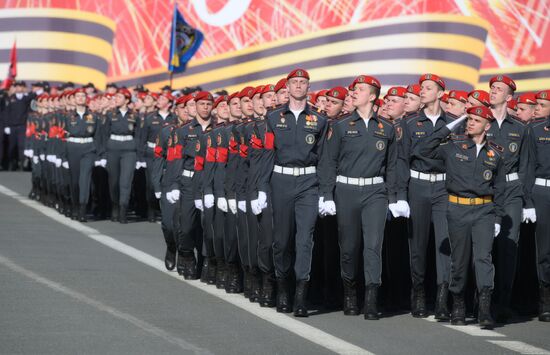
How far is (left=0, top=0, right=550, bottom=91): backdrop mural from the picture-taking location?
117ft

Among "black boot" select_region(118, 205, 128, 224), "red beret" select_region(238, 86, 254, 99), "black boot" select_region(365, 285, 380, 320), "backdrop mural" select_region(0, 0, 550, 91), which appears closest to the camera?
"black boot" select_region(365, 285, 380, 320)

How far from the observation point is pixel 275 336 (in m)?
12.1

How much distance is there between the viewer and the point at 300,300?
43.7ft

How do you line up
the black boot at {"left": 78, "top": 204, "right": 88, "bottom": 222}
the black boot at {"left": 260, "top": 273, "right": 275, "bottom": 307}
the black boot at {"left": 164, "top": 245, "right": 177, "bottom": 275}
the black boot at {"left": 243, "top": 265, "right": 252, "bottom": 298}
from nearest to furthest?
the black boot at {"left": 260, "top": 273, "right": 275, "bottom": 307} < the black boot at {"left": 243, "top": 265, "right": 252, "bottom": 298} < the black boot at {"left": 164, "top": 245, "right": 177, "bottom": 275} < the black boot at {"left": 78, "top": 204, "right": 88, "bottom": 222}

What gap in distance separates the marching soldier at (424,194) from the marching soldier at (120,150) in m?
9.73

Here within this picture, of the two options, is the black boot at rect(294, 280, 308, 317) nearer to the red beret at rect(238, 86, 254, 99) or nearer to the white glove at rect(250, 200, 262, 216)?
the white glove at rect(250, 200, 262, 216)

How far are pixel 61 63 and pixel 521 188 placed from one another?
2892cm

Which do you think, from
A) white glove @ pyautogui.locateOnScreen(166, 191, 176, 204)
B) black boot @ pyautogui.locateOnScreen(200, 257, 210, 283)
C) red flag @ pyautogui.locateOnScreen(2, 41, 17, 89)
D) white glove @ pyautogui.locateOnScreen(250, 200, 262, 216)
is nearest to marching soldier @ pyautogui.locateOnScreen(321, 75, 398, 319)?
white glove @ pyautogui.locateOnScreen(250, 200, 262, 216)

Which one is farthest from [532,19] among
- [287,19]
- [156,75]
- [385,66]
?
[156,75]

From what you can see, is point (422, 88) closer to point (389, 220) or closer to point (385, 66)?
point (389, 220)

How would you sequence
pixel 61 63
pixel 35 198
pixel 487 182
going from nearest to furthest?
pixel 487 182 < pixel 35 198 < pixel 61 63

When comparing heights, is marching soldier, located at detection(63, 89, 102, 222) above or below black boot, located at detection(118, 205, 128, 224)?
above

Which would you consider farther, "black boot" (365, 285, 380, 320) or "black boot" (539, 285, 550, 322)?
"black boot" (539, 285, 550, 322)

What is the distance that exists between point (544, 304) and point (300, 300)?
2194 mm
